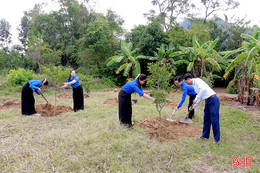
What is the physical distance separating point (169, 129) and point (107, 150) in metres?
2.16

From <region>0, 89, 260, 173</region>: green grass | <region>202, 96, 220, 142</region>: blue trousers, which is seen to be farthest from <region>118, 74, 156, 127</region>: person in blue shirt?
<region>202, 96, 220, 142</region>: blue trousers

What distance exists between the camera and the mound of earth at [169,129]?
14.3 feet

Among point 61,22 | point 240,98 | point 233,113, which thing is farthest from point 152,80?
point 61,22

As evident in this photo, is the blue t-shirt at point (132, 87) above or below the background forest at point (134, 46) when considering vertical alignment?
below

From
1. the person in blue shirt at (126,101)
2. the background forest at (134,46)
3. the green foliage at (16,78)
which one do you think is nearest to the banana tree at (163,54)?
the background forest at (134,46)

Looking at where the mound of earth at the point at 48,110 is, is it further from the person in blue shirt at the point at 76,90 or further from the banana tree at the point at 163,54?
the banana tree at the point at 163,54

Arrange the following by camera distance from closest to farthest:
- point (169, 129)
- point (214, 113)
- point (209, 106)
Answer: point (214, 113)
point (209, 106)
point (169, 129)

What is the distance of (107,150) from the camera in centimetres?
335

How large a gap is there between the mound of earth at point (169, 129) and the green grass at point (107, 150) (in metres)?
0.26

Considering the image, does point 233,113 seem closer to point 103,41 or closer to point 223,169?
point 223,169

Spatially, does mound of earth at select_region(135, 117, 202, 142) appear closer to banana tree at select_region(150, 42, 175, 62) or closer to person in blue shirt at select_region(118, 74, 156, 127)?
person in blue shirt at select_region(118, 74, 156, 127)

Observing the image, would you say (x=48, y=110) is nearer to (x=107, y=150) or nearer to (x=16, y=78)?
(x=107, y=150)

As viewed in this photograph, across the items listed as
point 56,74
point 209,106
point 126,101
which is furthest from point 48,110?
point 209,106

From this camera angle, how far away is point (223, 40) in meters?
17.0
